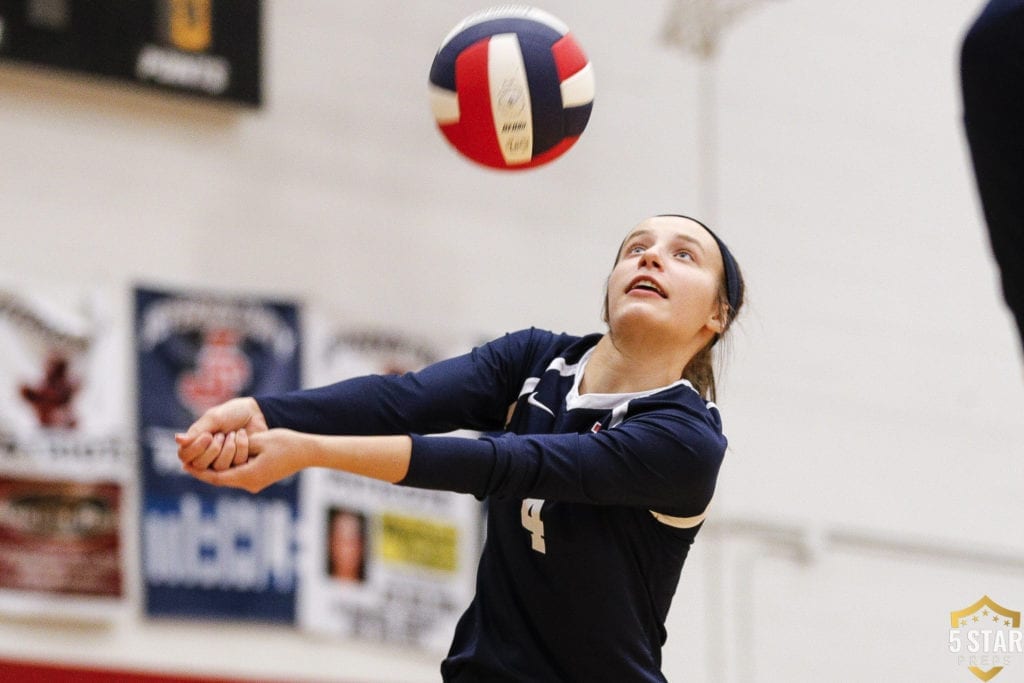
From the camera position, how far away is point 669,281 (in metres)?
3.55

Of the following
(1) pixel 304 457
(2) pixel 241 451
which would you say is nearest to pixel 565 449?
(1) pixel 304 457

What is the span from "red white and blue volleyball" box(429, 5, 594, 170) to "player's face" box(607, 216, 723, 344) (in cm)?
66

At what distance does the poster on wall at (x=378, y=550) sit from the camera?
310 inches

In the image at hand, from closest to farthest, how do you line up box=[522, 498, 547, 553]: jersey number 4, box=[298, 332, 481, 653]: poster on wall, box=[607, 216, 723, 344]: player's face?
box=[522, 498, 547, 553]: jersey number 4 → box=[607, 216, 723, 344]: player's face → box=[298, 332, 481, 653]: poster on wall

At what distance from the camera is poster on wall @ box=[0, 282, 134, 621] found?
729 centimetres

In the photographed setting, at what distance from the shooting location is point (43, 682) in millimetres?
7180

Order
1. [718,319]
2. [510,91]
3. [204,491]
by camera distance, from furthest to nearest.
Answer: [204,491] → [510,91] → [718,319]

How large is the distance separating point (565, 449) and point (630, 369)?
45 centimetres

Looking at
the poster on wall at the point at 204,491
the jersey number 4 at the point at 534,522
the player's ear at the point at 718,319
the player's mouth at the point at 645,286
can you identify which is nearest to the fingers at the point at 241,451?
the jersey number 4 at the point at 534,522

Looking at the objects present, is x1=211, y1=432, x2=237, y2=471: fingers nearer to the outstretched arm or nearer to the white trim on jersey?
the outstretched arm

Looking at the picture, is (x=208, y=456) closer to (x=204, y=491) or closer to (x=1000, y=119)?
(x=1000, y=119)

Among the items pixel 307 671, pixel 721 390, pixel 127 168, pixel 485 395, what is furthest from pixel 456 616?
pixel 485 395

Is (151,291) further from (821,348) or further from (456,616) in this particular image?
(821,348)

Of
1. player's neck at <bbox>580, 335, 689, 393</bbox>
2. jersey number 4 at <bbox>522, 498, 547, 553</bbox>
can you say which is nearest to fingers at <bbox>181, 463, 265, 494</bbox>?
jersey number 4 at <bbox>522, 498, 547, 553</bbox>
